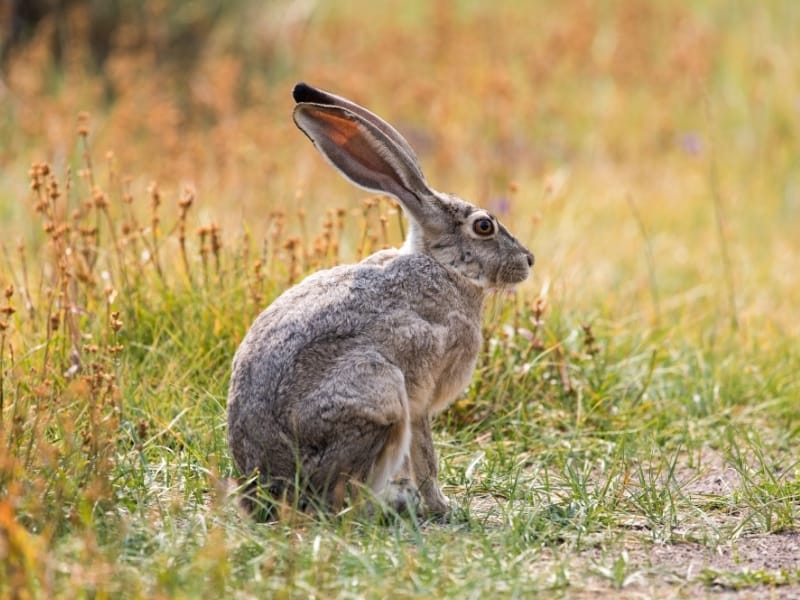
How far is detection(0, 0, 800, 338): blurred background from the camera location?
8.26 metres

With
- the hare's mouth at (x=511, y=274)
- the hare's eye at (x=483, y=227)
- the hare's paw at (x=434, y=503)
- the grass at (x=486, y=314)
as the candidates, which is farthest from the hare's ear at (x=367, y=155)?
the hare's paw at (x=434, y=503)

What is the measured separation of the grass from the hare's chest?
399mm

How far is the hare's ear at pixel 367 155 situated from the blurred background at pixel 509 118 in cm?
152

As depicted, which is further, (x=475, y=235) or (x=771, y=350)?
(x=771, y=350)

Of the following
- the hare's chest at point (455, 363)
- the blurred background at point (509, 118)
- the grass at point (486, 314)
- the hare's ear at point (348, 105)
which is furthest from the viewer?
the blurred background at point (509, 118)

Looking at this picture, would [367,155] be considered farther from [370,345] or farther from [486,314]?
[486,314]

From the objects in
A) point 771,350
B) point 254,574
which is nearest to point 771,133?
point 771,350

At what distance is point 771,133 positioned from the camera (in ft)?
36.6

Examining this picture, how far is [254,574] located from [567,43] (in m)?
8.33

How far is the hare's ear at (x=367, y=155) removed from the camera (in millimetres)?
5004

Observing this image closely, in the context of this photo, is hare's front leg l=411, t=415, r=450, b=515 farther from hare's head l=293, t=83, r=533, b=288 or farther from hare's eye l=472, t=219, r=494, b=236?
hare's eye l=472, t=219, r=494, b=236

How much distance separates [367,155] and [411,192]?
0.23m

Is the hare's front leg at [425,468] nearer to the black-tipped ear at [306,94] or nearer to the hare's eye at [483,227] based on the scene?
the hare's eye at [483,227]

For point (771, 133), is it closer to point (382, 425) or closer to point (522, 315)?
point (522, 315)
